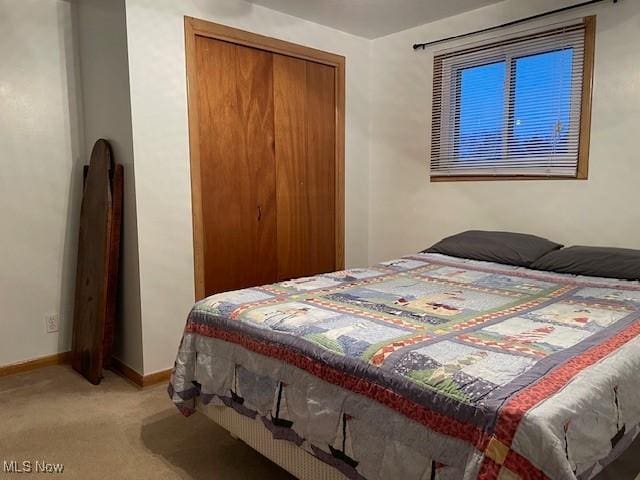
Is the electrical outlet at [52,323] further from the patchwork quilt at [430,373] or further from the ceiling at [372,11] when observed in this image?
the ceiling at [372,11]

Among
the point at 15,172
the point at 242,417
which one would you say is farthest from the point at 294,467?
the point at 15,172

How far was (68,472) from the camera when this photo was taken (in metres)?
1.97

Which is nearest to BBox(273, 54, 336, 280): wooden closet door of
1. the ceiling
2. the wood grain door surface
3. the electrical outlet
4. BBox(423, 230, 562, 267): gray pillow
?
the wood grain door surface

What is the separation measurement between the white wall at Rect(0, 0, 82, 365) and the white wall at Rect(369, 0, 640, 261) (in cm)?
230

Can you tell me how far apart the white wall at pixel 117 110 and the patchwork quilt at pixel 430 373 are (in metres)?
0.98

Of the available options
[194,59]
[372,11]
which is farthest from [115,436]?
[372,11]

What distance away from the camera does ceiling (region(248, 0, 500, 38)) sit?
10.4 feet

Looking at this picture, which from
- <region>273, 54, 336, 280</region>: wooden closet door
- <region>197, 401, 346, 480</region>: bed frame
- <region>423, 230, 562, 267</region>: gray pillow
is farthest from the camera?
<region>273, 54, 336, 280</region>: wooden closet door

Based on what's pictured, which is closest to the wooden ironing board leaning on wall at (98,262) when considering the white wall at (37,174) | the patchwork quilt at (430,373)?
the white wall at (37,174)

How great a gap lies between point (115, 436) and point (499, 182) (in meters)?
2.77

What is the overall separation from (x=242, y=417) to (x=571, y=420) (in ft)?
3.93

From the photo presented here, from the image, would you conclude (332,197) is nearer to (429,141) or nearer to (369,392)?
(429,141)

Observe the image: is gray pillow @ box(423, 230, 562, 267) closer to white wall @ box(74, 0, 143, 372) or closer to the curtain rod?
the curtain rod

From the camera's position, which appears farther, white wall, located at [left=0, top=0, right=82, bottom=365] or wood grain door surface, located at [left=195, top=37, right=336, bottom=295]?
wood grain door surface, located at [left=195, top=37, right=336, bottom=295]
